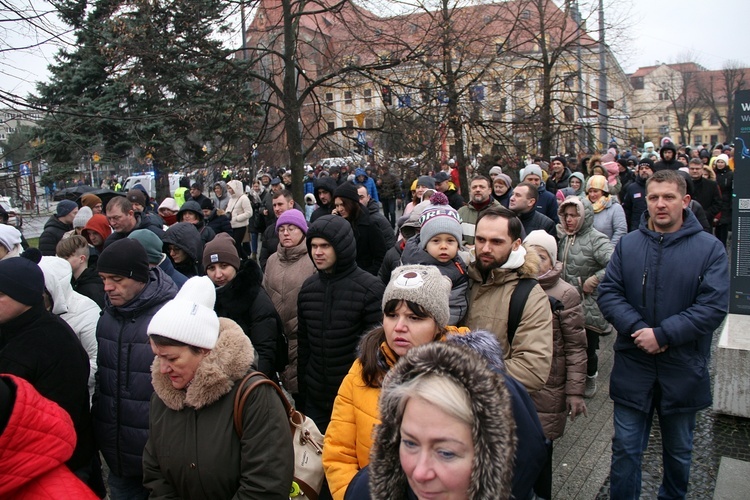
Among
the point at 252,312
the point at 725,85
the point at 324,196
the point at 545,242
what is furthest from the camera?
the point at 725,85

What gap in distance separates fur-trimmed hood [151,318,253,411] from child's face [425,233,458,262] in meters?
1.49

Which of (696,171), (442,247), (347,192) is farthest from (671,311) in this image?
(696,171)

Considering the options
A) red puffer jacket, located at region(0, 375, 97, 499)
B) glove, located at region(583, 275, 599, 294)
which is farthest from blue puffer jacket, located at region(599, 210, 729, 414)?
red puffer jacket, located at region(0, 375, 97, 499)

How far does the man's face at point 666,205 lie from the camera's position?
3.58 meters

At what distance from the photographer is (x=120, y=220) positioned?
5996 millimetres

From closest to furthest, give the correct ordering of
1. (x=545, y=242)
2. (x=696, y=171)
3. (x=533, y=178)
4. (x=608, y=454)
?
(x=545, y=242)
(x=608, y=454)
(x=533, y=178)
(x=696, y=171)

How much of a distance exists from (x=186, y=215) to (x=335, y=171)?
10790 mm

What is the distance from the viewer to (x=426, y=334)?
103 inches

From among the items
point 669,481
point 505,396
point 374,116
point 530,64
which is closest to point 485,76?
point 374,116

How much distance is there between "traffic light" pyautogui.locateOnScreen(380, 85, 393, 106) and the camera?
33.6 feet

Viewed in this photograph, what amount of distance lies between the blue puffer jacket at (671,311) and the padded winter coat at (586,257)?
2048mm

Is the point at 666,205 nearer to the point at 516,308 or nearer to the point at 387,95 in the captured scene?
the point at 516,308

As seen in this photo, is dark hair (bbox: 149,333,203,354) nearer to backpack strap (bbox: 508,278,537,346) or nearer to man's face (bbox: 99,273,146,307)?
man's face (bbox: 99,273,146,307)

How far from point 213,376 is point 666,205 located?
9.18ft
